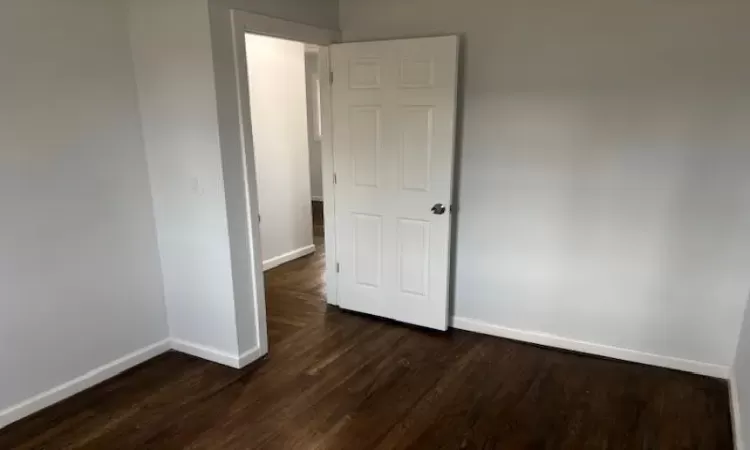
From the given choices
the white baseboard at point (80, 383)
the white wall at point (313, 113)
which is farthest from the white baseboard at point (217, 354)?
the white wall at point (313, 113)

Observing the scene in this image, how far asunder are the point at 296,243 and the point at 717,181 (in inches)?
149

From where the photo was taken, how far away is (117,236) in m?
3.00

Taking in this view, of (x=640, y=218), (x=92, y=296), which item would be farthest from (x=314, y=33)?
(x=640, y=218)

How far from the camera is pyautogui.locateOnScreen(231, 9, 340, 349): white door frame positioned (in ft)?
9.39

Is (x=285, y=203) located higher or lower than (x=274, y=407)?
higher

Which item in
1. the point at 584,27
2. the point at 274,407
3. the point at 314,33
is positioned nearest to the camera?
the point at 274,407

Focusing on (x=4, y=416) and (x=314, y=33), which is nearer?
(x=4, y=416)

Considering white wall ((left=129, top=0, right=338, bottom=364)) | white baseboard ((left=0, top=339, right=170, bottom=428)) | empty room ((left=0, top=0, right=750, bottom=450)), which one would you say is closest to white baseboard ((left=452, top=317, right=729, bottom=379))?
empty room ((left=0, top=0, right=750, bottom=450))

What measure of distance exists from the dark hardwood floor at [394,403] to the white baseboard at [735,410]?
0.12 feet

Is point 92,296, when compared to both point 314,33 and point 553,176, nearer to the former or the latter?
point 314,33

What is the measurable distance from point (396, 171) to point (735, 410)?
7.58 feet

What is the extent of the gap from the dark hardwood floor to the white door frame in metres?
0.53

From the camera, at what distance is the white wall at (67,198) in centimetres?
248

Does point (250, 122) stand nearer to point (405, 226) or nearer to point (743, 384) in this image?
point (405, 226)
